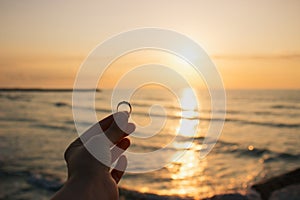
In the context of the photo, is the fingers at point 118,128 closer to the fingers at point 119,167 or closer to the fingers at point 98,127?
the fingers at point 98,127

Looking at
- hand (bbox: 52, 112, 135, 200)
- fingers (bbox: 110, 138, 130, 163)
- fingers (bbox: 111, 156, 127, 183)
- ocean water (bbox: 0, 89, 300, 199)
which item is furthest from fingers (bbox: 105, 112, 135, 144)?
ocean water (bbox: 0, 89, 300, 199)

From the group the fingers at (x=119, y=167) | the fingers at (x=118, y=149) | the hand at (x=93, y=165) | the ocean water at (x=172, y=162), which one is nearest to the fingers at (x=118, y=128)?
the hand at (x=93, y=165)

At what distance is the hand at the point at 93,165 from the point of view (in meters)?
2.34

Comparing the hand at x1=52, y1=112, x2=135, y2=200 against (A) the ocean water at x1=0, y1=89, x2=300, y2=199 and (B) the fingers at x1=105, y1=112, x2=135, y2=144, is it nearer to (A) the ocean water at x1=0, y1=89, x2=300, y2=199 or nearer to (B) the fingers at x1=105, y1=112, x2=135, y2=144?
(B) the fingers at x1=105, y1=112, x2=135, y2=144

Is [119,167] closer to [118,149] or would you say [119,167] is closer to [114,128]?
[118,149]

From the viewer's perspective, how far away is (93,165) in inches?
97.9

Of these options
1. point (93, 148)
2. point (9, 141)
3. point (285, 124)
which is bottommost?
point (9, 141)

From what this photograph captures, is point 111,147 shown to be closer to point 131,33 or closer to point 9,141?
point 131,33

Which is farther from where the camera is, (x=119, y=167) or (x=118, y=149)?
(x=119, y=167)

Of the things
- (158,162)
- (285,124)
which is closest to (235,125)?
(285,124)

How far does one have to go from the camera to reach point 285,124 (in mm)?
30453

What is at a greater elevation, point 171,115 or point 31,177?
point 31,177

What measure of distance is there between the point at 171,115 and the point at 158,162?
24.0 meters

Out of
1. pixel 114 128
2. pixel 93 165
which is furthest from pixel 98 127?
pixel 93 165
